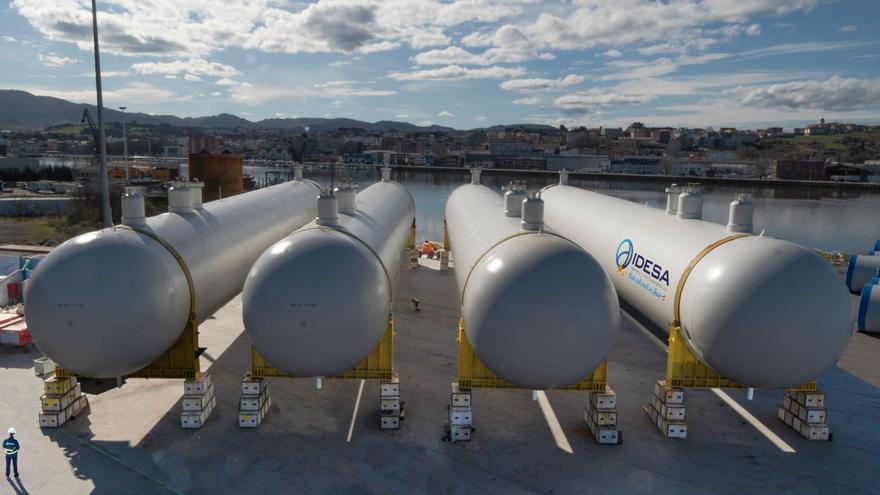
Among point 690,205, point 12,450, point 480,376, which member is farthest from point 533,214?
point 12,450

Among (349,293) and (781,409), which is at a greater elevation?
(349,293)

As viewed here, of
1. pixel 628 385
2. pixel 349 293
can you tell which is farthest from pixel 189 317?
pixel 628 385

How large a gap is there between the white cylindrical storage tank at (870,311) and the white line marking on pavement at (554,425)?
33.7 ft

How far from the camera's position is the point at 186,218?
10914mm

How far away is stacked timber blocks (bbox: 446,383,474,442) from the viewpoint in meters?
9.44

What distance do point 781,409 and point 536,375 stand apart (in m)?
5.73

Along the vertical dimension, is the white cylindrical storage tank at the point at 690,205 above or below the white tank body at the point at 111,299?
above

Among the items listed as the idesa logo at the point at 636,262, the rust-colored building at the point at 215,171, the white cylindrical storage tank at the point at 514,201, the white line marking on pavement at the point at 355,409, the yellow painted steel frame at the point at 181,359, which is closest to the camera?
the yellow painted steel frame at the point at 181,359

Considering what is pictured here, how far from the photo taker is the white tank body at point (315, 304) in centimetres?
799

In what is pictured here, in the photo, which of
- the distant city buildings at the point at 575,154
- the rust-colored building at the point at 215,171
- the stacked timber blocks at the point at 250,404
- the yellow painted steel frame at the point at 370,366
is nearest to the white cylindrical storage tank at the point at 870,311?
the yellow painted steel frame at the point at 370,366

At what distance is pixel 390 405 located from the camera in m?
9.83

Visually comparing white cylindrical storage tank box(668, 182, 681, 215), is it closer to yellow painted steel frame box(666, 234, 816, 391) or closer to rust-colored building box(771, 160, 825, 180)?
yellow painted steel frame box(666, 234, 816, 391)

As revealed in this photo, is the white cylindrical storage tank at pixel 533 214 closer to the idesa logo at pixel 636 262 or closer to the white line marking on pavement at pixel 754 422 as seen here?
the idesa logo at pixel 636 262

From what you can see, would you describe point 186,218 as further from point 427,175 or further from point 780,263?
point 427,175
